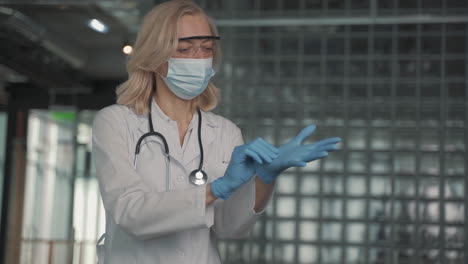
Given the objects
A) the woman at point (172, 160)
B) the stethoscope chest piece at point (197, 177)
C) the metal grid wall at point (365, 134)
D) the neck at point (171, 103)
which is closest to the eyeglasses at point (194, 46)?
the woman at point (172, 160)

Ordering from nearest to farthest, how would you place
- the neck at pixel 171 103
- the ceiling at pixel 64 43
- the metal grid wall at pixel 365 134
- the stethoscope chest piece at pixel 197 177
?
the stethoscope chest piece at pixel 197 177 < the neck at pixel 171 103 < the metal grid wall at pixel 365 134 < the ceiling at pixel 64 43

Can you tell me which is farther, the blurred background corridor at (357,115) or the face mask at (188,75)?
the blurred background corridor at (357,115)

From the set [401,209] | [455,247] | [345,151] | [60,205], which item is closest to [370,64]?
[345,151]

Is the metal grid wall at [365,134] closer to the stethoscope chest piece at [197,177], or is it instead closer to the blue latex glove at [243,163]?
the stethoscope chest piece at [197,177]

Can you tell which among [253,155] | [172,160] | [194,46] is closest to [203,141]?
[172,160]

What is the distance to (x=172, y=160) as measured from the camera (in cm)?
165

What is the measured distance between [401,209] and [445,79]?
0.71 metres

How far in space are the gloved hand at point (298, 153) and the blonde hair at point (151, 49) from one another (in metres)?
0.44

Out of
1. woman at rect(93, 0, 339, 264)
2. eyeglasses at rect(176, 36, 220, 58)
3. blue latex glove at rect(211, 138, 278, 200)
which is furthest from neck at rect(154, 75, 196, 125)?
blue latex glove at rect(211, 138, 278, 200)

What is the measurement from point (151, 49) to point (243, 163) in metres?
0.46

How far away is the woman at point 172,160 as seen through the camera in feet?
4.71

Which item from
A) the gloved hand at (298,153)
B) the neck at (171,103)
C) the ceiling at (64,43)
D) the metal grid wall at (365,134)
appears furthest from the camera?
the ceiling at (64,43)

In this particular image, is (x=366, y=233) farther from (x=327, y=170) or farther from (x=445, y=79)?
(x=445, y=79)

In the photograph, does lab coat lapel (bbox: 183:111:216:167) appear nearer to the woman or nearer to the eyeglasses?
the woman
